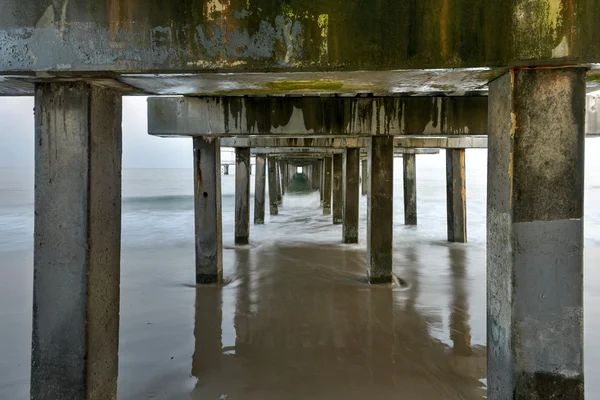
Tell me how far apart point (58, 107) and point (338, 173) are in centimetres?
1357

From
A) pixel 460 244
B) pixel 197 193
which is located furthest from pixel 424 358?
pixel 460 244

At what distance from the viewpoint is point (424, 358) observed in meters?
4.56

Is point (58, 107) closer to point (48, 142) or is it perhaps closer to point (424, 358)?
point (48, 142)

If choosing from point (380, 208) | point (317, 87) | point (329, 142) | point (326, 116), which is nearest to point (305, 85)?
point (317, 87)

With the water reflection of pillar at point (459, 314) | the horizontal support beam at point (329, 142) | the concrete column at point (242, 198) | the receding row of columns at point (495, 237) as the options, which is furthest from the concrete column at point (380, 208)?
the concrete column at point (242, 198)

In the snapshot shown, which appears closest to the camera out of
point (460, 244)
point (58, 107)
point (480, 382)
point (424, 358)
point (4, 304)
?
point (58, 107)

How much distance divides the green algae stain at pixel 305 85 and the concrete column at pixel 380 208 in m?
4.23

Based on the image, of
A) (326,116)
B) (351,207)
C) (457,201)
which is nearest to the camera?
(326,116)

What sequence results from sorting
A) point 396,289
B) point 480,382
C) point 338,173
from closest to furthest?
point 480,382 → point 396,289 → point 338,173

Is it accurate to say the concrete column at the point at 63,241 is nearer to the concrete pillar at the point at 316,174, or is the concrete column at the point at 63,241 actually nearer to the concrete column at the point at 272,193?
the concrete column at the point at 272,193

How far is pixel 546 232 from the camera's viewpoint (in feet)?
8.98

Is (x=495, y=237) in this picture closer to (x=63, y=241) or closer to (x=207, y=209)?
(x=63, y=241)

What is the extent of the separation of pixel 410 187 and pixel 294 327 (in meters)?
10.7

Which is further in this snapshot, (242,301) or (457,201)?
(457,201)
